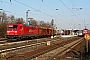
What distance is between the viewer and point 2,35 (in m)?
61.5

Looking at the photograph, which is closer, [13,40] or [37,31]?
[13,40]

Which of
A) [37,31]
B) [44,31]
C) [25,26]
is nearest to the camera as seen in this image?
[25,26]

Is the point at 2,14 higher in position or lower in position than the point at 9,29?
higher

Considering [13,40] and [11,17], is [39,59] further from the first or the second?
[11,17]

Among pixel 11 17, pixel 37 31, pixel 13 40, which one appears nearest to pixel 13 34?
pixel 13 40

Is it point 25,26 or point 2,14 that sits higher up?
point 2,14

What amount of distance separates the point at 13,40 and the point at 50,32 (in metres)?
35.2

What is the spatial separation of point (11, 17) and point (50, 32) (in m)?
22.7

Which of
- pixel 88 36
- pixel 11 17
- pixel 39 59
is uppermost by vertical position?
pixel 11 17

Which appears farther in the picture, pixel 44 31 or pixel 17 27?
pixel 44 31

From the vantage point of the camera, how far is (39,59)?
51.2 feet

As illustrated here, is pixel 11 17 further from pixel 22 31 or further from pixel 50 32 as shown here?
pixel 22 31

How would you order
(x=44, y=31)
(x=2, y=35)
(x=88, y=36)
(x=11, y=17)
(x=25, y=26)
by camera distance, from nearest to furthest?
(x=88, y=36), (x=25, y=26), (x=2, y=35), (x=44, y=31), (x=11, y=17)

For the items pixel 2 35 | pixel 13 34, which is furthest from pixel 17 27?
pixel 2 35
